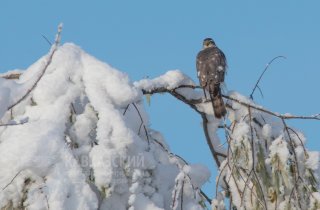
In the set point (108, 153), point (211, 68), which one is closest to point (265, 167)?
point (108, 153)

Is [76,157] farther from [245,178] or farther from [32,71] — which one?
[245,178]

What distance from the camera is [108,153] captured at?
3391 millimetres

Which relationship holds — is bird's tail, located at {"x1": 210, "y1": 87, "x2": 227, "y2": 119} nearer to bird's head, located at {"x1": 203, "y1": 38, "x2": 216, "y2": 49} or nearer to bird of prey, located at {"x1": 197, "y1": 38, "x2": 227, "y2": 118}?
bird of prey, located at {"x1": 197, "y1": 38, "x2": 227, "y2": 118}

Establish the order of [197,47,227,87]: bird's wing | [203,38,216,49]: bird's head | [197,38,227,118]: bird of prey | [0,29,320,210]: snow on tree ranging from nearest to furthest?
[0,29,320,210]: snow on tree, [197,38,227,118]: bird of prey, [197,47,227,87]: bird's wing, [203,38,216,49]: bird's head

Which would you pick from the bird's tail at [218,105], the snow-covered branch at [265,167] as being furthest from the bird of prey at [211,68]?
the snow-covered branch at [265,167]

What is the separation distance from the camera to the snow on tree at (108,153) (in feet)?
10.7

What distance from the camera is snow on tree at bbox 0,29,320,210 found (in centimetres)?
327

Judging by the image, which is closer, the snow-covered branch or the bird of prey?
the snow-covered branch

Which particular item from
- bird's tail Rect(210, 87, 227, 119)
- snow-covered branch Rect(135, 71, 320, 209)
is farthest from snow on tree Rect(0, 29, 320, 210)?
bird's tail Rect(210, 87, 227, 119)

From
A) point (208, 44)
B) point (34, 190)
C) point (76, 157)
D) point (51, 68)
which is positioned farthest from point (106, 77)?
point (208, 44)

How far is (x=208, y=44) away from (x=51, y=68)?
5.55m

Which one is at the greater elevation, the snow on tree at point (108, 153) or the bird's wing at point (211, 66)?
the bird's wing at point (211, 66)

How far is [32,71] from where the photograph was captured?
402cm

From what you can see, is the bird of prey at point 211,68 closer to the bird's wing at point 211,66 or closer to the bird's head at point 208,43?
the bird's wing at point 211,66
